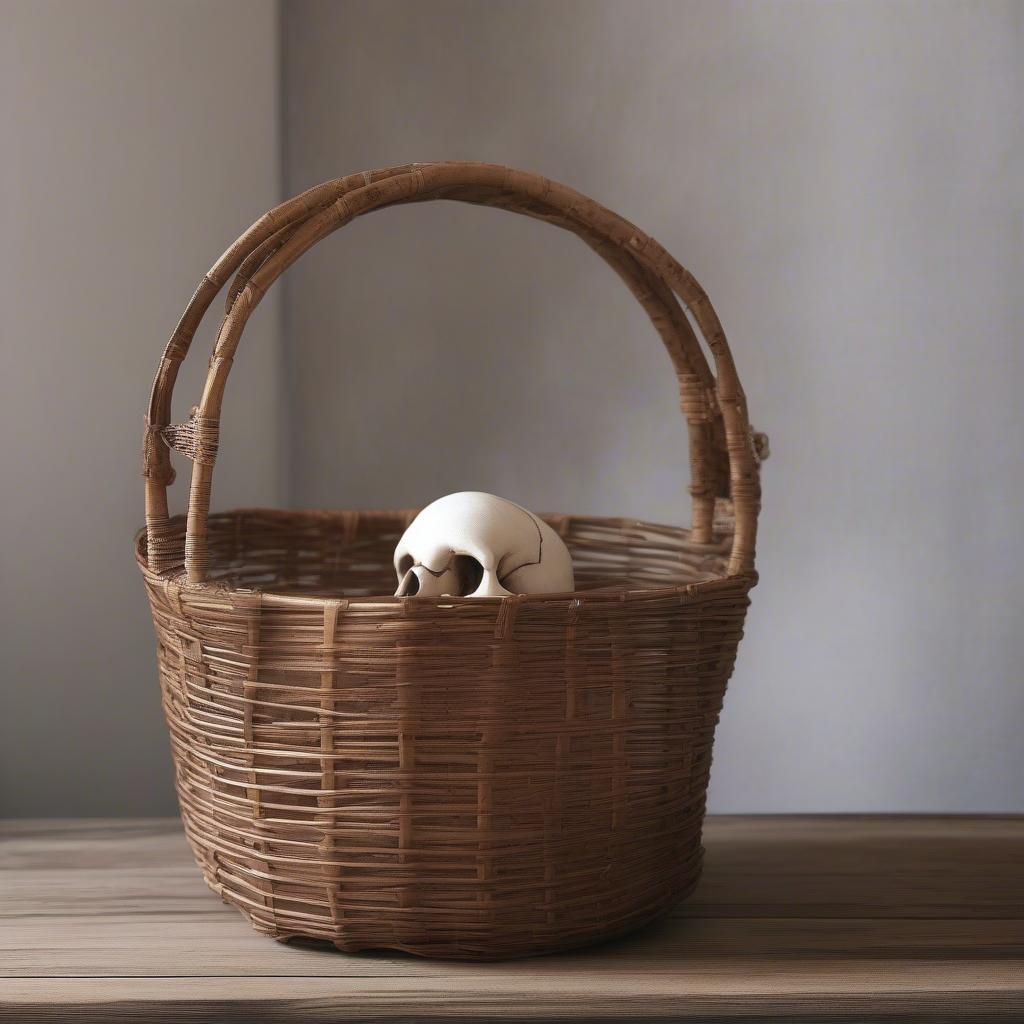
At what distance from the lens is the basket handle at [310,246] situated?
779mm

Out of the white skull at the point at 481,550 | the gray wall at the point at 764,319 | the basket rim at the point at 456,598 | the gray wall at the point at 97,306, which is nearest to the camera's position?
the basket rim at the point at 456,598

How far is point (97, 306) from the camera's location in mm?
1213

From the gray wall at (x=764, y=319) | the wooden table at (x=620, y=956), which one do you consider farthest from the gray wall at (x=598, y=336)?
the wooden table at (x=620, y=956)

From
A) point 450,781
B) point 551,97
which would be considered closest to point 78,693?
point 450,781

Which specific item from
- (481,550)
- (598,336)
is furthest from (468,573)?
(598,336)

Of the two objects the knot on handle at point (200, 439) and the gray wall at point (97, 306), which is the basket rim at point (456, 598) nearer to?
the knot on handle at point (200, 439)

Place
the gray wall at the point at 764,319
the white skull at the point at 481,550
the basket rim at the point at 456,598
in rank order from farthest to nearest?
1. the gray wall at the point at 764,319
2. the white skull at the point at 481,550
3. the basket rim at the point at 456,598

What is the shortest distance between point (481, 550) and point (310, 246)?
252mm

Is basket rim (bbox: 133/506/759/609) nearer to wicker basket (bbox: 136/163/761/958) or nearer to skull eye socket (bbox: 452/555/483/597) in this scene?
wicker basket (bbox: 136/163/761/958)

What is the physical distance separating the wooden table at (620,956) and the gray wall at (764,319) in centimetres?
33

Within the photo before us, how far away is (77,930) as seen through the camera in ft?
2.83

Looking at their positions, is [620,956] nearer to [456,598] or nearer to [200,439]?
[456,598]

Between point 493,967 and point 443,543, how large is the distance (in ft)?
1.00

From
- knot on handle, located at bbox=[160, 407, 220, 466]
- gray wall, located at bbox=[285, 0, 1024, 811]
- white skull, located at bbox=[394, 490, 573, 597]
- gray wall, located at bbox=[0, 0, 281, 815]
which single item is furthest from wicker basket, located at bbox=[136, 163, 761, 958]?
gray wall, located at bbox=[285, 0, 1024, 811]
